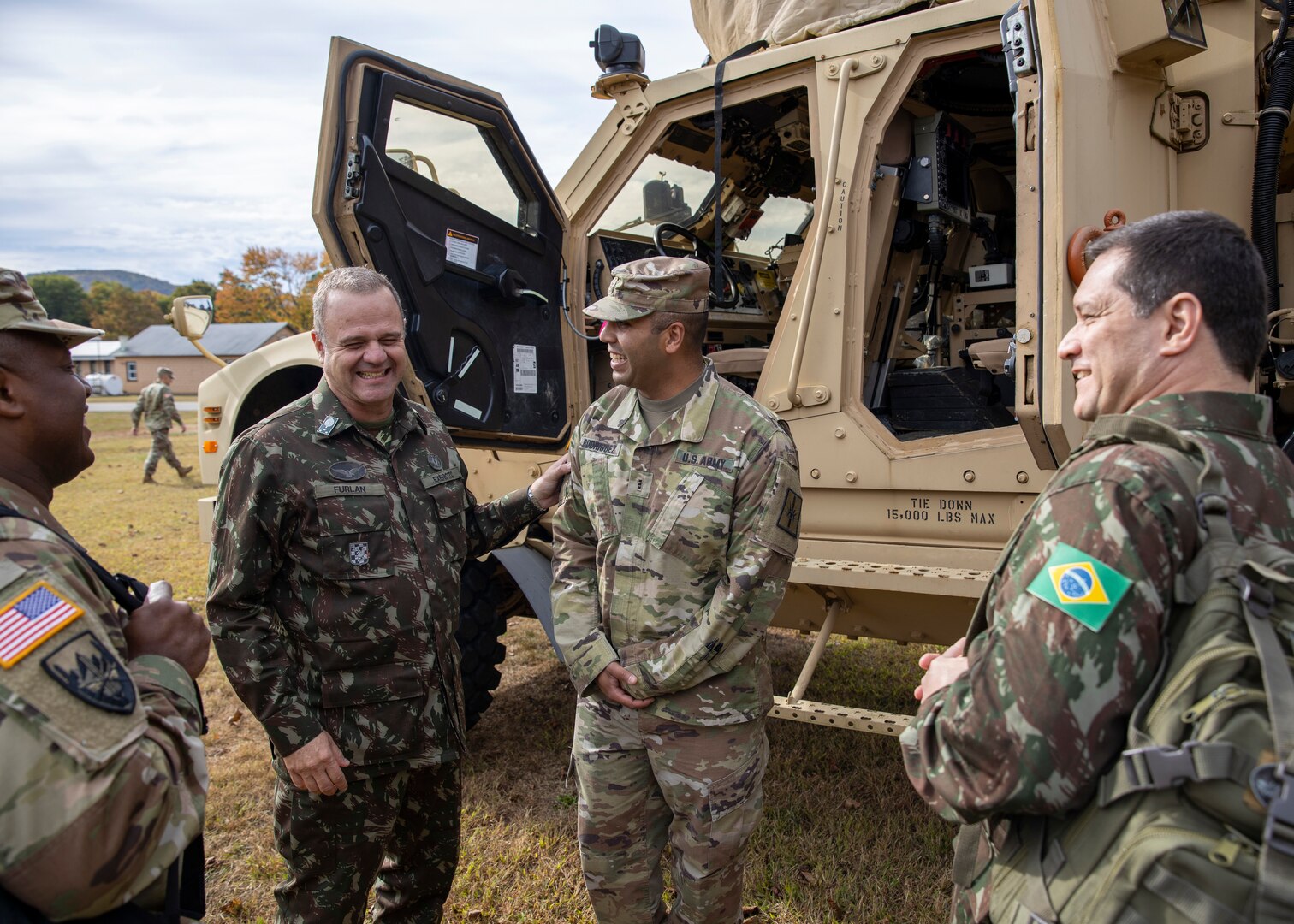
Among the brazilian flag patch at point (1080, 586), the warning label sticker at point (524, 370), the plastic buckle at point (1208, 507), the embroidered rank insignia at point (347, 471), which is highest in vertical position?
the warning label sticker at point (524, 370)

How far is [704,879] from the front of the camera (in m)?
2.17

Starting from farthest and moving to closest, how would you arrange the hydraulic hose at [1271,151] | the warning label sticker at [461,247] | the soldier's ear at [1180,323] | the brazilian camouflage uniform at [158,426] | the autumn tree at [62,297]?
1. the autumn tree at [62,297]
2. the brazilian camouflage uniform at [158,426]
3. the warning label sticker at [461,247]
4. the hydraulic hose at [1271,151]
5. the soldier's ear at [1180,323]

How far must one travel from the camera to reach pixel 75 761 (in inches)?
42.3

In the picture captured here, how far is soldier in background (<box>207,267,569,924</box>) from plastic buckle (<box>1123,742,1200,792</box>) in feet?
5.22

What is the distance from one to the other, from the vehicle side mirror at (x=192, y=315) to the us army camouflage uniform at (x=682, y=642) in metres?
2.80

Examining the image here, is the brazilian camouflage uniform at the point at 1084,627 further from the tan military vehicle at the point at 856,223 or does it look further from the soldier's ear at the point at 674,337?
the tan military vehicle at the point at 856,223

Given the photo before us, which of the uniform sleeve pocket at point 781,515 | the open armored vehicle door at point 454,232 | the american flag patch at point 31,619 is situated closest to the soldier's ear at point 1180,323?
the uniform sleeve pocket at point 781,515

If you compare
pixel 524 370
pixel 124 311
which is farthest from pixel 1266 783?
pixel 124 311

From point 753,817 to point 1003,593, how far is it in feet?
3.73

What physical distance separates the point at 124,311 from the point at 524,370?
2716 inches

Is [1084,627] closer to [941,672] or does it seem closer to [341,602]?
[941,672]

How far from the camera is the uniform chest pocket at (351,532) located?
2146 mm

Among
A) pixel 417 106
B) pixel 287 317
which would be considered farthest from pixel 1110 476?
pixel 287 317

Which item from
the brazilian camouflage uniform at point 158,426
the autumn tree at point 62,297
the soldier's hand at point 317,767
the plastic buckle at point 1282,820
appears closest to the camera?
the plastic buckle at point 1282,820
